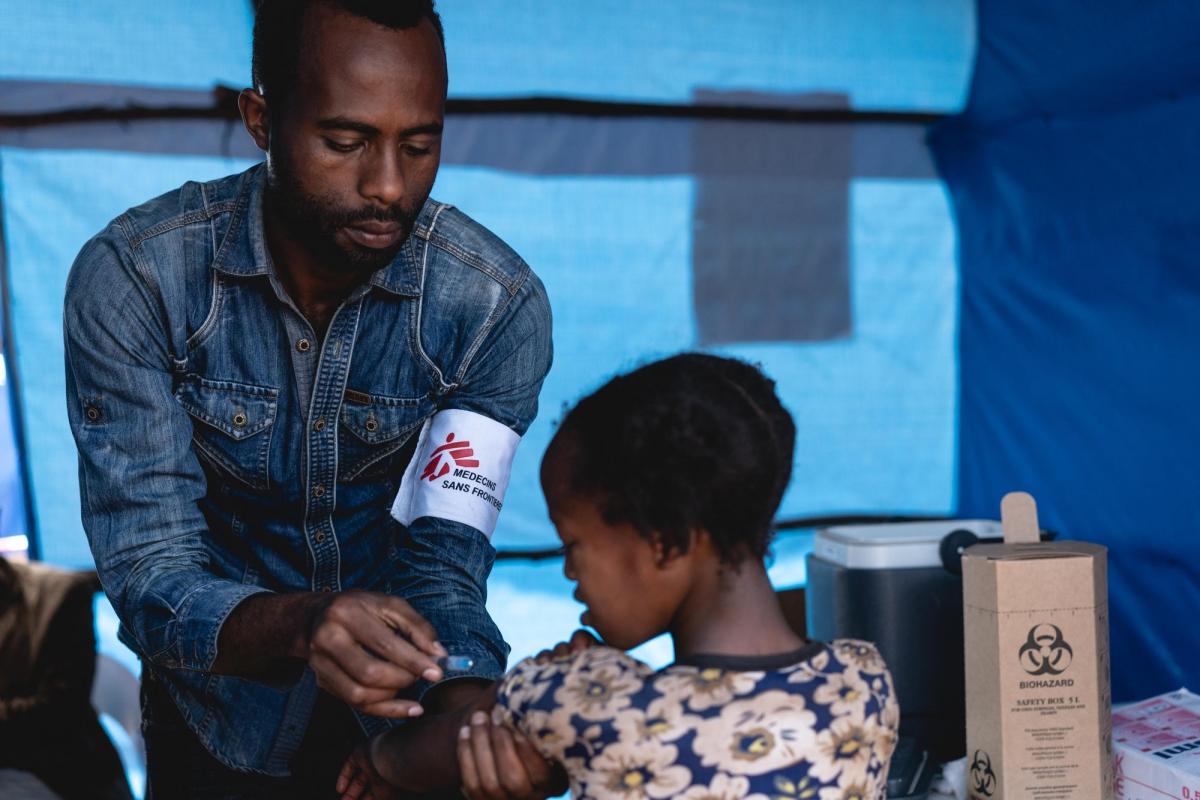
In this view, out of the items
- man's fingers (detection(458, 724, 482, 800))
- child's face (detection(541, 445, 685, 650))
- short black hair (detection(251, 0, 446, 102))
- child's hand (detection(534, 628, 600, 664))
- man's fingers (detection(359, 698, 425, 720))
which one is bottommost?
man's fingers (detection(458, 724, 482, 800))

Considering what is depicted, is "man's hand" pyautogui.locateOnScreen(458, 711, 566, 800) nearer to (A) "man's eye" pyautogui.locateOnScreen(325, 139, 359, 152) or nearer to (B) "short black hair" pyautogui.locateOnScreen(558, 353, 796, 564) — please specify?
(B) "short black hair" pyautogui.locateOnScreen(558, 353, 796, 564)

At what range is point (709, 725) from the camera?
50.8 inches

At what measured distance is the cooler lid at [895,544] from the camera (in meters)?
2.63

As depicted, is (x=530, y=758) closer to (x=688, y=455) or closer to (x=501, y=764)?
(x=501, y=764)

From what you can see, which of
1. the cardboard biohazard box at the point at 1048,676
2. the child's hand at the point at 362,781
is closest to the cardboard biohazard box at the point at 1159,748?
the cardboard biohazard box at the point at 1048,676

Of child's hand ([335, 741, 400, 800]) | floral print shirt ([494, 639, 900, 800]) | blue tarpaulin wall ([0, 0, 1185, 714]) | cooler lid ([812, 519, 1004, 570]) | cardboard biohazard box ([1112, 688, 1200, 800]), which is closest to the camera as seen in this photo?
floral print shirt ([494, 639, 900, 800])

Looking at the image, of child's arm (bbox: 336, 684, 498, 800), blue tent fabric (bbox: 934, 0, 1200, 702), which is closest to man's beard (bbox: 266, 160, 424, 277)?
child's arm (bbox: 336, 684, 498, 800)

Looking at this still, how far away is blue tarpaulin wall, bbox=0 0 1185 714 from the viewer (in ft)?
9.09

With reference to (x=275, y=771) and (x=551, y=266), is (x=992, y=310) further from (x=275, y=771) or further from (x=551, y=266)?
(x=275, y=771)

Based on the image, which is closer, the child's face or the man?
the child's face

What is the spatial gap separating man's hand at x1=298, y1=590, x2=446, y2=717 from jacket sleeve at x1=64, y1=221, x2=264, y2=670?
0.24 meters

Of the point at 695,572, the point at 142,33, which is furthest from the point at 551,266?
the point at 695,572

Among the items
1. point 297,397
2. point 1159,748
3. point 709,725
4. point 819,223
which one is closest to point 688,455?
point 709,725

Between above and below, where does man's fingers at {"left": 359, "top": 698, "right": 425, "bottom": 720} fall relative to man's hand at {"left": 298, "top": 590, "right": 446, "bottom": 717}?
below
